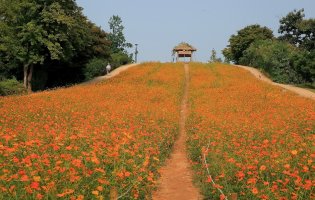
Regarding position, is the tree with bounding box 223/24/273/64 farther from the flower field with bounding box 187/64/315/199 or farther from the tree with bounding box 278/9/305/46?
the flower field with bounding box 187/64/315/199

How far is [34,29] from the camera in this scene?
3619cm

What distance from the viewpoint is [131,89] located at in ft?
113

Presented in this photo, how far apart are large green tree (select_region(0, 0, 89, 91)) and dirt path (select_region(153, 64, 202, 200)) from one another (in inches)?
903

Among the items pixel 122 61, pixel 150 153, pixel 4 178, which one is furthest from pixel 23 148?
pixel 122 61

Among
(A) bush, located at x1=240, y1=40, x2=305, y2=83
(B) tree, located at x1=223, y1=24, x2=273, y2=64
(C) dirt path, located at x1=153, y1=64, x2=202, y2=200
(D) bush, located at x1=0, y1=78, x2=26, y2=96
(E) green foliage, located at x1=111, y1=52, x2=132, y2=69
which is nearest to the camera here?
(C) dirt path, located at x1=153, y1=64, x2=202, y2=200

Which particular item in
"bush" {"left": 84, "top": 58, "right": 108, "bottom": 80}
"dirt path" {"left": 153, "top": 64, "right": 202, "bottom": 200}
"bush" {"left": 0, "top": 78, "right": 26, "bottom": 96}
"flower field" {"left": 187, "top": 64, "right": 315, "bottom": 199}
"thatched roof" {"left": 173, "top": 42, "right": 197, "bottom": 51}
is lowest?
"dirt path" {"left": 153, "top": 64, "right": 202, "bottom": 200}

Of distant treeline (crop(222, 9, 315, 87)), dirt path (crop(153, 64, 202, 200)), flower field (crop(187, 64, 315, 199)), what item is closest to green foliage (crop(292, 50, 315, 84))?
distant treeline (crop(222, 9, 315, 87))

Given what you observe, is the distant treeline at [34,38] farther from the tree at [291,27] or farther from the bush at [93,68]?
the tree at [291,27]

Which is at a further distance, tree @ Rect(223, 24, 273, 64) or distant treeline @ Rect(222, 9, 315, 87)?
tree @ Rect(223, 24, 273, 64)

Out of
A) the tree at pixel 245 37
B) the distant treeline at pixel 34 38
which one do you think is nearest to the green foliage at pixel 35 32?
the distant treeline at pixel 34 38

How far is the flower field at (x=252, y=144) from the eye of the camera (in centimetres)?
879

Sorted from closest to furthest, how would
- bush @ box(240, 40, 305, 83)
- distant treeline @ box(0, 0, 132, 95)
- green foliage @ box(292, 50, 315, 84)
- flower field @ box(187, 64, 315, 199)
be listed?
flower field @ box(187, 64, 315, 199) < distant treeline @ box(0, 0, 132, 95) < green foliage @ box(292, 50, 315, 84) < bush @ box(240, 40, 305, 83)

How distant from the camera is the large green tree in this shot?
36.1 m

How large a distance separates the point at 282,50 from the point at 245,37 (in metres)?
32.0
